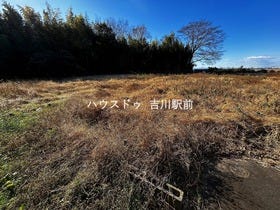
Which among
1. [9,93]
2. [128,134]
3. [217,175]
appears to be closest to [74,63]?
[9,93]

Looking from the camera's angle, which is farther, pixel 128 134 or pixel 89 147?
pixel 128 134

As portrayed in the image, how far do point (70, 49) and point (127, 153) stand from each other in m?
10.8

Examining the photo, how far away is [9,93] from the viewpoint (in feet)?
15.2

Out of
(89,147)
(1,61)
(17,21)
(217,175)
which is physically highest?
(17,21)

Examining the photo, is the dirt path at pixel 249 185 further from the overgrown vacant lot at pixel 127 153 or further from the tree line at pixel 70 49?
the tree line at pixel 70 49

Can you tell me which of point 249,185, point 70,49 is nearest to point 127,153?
point 249,185

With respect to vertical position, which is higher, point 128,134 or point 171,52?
point 171,52

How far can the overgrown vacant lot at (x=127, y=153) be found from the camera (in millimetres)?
1417

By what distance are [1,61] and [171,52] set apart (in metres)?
10.7

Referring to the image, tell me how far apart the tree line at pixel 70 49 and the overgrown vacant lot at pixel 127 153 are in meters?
7.85

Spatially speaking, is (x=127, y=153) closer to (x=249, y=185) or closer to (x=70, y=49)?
(x=249, y=185)

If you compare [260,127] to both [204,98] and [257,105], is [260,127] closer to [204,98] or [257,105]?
[257,105]

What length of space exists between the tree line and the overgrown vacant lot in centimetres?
785

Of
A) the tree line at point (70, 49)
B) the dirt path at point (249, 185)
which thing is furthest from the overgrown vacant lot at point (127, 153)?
the tree line at point (70, 49)
